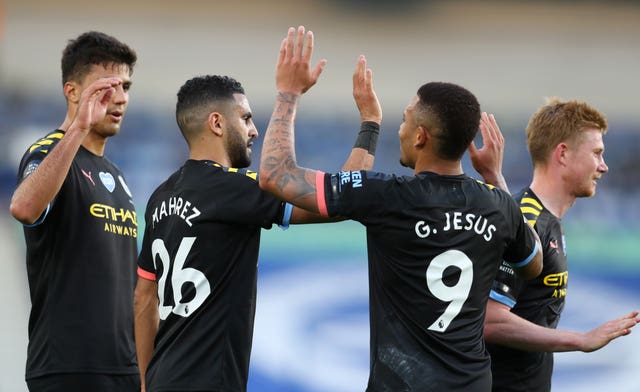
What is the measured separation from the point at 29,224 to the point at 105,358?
2.74 ft

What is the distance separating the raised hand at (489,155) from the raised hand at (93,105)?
1.98 metres

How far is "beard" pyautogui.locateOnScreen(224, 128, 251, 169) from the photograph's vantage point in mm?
4789

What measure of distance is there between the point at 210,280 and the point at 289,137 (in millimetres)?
782

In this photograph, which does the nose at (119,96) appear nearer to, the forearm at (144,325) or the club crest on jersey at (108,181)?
the club crest on jersey at (108,181)

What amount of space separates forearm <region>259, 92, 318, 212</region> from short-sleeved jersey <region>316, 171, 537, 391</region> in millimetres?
66

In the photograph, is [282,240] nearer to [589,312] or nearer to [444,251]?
[589,312]

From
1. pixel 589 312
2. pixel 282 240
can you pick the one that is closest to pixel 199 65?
pixel 282 240

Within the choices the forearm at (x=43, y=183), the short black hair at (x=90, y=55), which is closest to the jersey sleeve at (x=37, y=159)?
the forearm at (x=43, y=183)

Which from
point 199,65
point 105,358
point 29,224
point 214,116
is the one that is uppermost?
point 199,65

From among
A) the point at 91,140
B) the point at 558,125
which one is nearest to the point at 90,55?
the point at 91,140

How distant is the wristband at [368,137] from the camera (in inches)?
182

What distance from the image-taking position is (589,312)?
10.6 meters

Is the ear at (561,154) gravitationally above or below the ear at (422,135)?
above

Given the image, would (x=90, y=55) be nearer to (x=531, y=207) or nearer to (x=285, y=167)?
(x=285, y=167)
